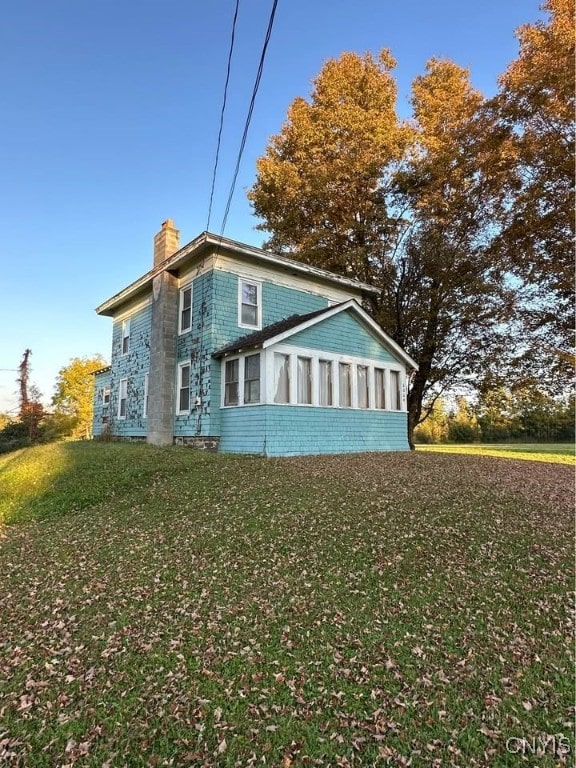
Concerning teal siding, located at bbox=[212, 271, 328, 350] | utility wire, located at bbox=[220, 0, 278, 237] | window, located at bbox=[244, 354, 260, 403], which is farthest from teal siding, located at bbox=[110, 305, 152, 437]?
utility wire, located at bbox=[220, 0, 278, 237]

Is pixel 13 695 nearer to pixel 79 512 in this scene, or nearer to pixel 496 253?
pixel 79 512

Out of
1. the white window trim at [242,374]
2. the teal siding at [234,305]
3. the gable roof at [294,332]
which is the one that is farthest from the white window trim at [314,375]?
the teal siding at [234,305]

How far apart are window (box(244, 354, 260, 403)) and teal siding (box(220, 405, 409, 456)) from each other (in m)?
0.35

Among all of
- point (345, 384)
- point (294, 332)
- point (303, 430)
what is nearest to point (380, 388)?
point (345, 384)

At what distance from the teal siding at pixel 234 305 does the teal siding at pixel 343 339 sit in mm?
2310

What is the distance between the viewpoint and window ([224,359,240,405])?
13.0 meters

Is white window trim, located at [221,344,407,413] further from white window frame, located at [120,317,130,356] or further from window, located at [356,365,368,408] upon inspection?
white window frame, located at [120,317,130,356]

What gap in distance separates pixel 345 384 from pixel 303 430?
2371mm

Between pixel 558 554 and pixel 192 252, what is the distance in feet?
40.9

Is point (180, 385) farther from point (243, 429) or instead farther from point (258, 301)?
point (258, 301)

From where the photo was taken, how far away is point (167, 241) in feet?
53.2

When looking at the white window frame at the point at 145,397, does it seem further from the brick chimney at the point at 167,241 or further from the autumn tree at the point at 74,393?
the autumn tree at the point at 74,393

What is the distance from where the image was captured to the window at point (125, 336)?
18594 mm

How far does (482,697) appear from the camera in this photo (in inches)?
119
